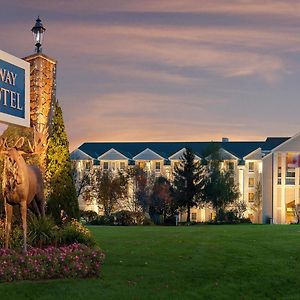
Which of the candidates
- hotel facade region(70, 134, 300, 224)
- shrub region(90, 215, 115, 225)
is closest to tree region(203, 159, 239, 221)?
hotel facade region(70, 134, 300, 224)

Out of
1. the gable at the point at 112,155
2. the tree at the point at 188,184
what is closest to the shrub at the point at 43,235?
the tree at the point at 188,184

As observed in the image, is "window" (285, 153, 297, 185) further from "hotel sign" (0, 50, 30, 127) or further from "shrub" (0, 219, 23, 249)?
"hotel sign" (0, 50, 30, 127)

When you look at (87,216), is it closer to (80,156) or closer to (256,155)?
(80,156)

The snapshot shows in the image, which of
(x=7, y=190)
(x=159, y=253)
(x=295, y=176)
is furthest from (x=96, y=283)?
(x=295, y=176)

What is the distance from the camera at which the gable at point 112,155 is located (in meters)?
87.5

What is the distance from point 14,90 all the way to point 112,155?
3015 inches

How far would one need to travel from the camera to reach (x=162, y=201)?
71.1m

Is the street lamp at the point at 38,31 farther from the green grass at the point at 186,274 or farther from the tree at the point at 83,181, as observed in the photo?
the tree at the point at 83,181

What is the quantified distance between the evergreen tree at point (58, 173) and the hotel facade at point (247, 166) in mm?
56746

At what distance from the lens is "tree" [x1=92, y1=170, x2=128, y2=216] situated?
238ft

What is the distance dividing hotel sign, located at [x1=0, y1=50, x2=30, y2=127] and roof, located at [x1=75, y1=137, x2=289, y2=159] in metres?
75.1

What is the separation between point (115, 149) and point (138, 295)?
76286 millimetres

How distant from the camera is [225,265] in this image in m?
18.4

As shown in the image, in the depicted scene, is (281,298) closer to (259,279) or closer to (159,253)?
(259,279)
